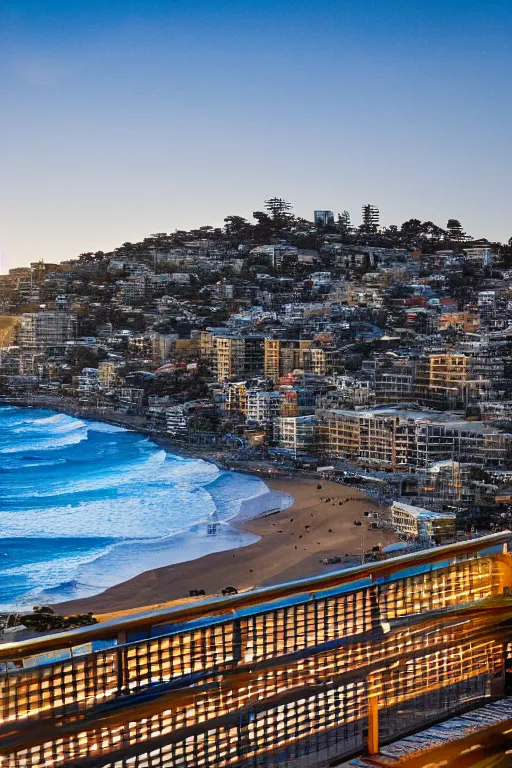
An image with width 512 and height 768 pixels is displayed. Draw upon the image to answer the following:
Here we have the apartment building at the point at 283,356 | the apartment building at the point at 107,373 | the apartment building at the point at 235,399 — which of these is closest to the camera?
the apartment building at the point at 235,399

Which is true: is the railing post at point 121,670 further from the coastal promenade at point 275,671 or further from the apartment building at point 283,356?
the apartment building at point 283,356

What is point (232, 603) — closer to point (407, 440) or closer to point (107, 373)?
point (407, 440)

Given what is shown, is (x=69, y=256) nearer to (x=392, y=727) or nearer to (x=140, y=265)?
(x=140, y=265)

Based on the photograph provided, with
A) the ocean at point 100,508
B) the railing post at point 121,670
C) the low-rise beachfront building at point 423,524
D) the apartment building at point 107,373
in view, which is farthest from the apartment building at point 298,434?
the railing post at point 121,670

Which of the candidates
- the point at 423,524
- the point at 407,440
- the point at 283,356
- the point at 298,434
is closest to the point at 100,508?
the point at 423,524

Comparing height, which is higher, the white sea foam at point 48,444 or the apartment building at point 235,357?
the apartment building at point 235,357

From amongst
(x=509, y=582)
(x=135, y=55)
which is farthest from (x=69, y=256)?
(x=509, y=582)

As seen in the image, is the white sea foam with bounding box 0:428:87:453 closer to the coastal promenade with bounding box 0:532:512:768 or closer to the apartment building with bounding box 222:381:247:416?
the apartment building with bounding box 222:381:247:416
